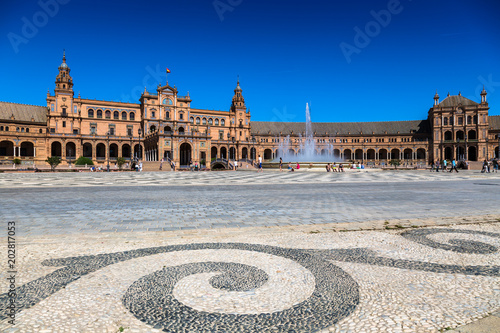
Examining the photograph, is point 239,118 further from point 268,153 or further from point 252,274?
point 252,274

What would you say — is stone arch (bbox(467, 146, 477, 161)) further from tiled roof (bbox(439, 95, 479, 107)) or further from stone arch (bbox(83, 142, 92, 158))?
stone arch (bbox(83, 142, 92, 158))

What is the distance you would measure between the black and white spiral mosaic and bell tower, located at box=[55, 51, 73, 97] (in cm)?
8152

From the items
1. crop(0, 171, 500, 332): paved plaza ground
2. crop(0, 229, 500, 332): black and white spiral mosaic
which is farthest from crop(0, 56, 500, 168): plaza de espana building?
crop(0, 229, 500, 332): black and white spiral mosaic

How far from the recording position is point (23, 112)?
245 feet

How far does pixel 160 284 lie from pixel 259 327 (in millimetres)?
1418

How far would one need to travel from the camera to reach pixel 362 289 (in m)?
3.26

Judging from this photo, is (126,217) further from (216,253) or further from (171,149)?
(171,149)

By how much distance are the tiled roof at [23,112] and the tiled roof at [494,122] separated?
130 m

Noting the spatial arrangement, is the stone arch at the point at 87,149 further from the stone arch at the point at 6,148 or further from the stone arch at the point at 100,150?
the stone arch at the point at 6,148

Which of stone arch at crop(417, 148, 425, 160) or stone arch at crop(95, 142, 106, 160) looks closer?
stone arch at crop(95, 142, 106, 160)

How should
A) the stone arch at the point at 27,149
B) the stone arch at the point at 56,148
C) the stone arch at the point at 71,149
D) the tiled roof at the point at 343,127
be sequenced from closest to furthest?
the stone arch at the point at 71,149 → the stone arch at the point at 27,149 → the stone arch at the point at 56,148 → the tiled roof at the point at 343,127

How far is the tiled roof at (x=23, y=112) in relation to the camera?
71.8 m

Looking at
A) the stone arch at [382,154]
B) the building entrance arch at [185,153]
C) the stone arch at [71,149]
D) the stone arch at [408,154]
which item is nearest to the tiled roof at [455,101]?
the stone arch at [408,154]

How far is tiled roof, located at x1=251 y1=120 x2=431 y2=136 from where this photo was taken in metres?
102
